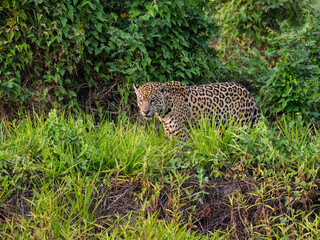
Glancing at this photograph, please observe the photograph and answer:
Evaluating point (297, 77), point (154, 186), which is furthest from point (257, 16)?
point (154, 186)

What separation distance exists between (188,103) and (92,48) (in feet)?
5.12

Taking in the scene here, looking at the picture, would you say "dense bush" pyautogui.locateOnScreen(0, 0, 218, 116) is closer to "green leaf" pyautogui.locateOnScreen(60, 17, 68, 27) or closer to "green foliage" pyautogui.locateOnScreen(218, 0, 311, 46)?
"green leaf" pyautogui.locateOnScreen(60, 17, 68, 27)

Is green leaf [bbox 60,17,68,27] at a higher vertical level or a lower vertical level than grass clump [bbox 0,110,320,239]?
higher

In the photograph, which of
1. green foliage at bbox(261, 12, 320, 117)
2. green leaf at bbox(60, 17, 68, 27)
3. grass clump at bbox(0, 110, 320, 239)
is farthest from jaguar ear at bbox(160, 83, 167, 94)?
green foliage at bbox(261, 12, 320, 117)

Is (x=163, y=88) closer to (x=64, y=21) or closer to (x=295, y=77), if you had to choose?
(x=64, y=21)

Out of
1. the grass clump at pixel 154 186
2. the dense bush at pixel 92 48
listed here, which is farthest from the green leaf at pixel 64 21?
the grass clump at pixel 154 186

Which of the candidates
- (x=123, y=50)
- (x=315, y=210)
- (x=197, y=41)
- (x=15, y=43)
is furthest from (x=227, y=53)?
(x=315, y=210)

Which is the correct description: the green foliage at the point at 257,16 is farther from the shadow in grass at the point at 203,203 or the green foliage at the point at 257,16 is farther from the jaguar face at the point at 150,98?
the shadow in grass at the point at 203,203

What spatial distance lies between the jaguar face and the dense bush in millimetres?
470

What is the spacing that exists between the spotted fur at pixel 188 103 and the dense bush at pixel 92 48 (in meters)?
0.49

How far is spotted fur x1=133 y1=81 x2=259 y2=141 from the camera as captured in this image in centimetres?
684

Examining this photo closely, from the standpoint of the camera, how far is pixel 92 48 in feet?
23.8

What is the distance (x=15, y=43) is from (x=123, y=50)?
1.47 metres

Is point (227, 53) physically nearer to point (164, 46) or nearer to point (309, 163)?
point (164, 46)
